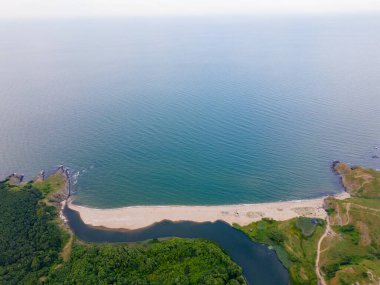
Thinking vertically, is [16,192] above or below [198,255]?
below

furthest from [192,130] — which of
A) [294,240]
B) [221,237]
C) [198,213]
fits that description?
[294,240]

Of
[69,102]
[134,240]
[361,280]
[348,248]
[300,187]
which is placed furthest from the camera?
[69,102]

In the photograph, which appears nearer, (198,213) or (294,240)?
(294,240)

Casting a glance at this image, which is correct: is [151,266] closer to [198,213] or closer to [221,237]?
[221,237]

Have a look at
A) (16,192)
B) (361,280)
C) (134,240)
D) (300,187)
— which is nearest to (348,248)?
(361,280)

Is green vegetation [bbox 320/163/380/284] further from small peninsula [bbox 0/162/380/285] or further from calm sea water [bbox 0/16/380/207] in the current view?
calm sea water [bbox 0/16/380/207]

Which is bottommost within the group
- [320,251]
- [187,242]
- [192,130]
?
[187,242]

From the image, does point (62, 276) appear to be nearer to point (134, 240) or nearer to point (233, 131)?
point (134, 240)
